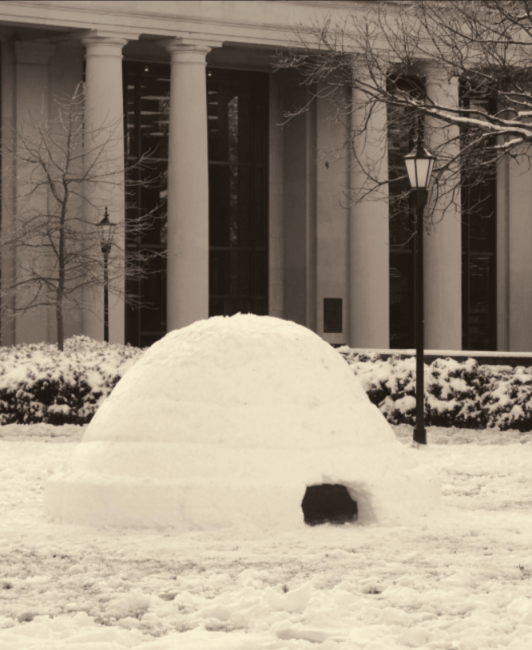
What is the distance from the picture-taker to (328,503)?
1031cm

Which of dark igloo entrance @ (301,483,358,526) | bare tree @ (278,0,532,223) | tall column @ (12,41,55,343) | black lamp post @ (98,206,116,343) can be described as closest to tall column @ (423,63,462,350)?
bare tree @ (278,0,532,223)

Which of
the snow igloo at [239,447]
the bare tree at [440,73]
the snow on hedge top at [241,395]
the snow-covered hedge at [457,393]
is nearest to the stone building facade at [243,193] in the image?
the bare tree at [440,73]

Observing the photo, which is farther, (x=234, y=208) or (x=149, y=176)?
(x=234, y=208)

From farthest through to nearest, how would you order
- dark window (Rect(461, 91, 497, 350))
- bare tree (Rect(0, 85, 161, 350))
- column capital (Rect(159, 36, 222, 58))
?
1. dark window (Rect(461, 91, 497, 350))
2. column capital (Rect(159, 36, 222, 58))
3. bare tree (Rect(0, 85, 161, 350))

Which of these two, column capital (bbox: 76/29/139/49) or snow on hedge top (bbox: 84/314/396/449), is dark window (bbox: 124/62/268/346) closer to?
column capital (bbox: 76/29/139/49)

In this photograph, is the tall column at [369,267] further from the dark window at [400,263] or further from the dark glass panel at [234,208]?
the dark glass panel at [234,208]

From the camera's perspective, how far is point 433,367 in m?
20.0

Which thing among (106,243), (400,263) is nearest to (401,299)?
(400,263)

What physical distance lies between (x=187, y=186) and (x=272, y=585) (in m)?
25.6

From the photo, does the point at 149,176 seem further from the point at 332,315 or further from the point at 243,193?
the point at 332,315

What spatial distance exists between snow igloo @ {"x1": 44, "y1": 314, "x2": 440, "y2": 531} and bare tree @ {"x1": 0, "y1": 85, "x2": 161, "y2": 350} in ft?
59.9

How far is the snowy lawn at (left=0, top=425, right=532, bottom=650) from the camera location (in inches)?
249

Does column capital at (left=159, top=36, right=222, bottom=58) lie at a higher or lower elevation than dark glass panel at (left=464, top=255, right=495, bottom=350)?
higher

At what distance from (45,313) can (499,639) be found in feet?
92.0
